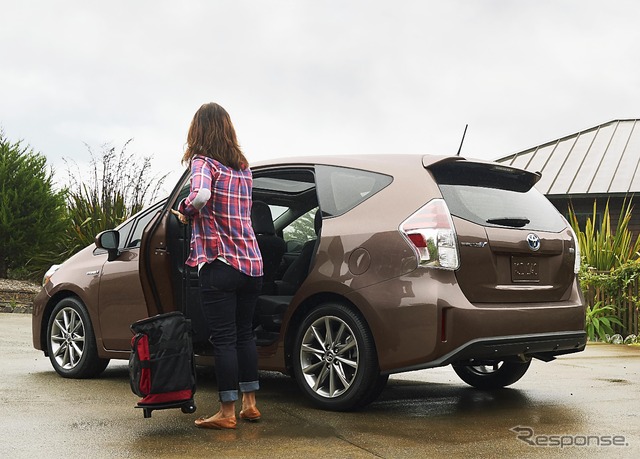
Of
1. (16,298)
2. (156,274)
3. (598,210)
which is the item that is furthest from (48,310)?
(598,210)

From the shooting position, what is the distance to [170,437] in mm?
5008

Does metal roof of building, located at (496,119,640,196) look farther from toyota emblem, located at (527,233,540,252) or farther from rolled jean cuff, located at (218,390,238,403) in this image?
rolled jean cuff, located at (218,390,238,403)

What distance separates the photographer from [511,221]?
5.86 m

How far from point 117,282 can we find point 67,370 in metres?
0.99

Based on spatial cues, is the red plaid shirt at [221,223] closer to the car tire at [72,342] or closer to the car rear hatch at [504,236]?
the car rear hatch at [504,236]

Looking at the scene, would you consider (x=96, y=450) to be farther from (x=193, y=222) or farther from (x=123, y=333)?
(x=123, y=333)

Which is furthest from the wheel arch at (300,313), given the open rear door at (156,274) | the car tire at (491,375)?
the car tire at (491,375)

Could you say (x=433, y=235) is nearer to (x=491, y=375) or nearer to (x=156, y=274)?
(x=156, y=274)

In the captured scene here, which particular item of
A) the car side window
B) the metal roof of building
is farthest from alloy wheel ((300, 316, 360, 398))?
the metal roof of building

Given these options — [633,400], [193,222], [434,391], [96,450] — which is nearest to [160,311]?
[193,222]

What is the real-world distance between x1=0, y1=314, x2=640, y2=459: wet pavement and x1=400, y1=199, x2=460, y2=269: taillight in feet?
3.26

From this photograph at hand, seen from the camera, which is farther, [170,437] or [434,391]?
[434,391]

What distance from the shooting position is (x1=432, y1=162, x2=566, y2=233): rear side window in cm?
574

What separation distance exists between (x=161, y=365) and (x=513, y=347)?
2.14 m
